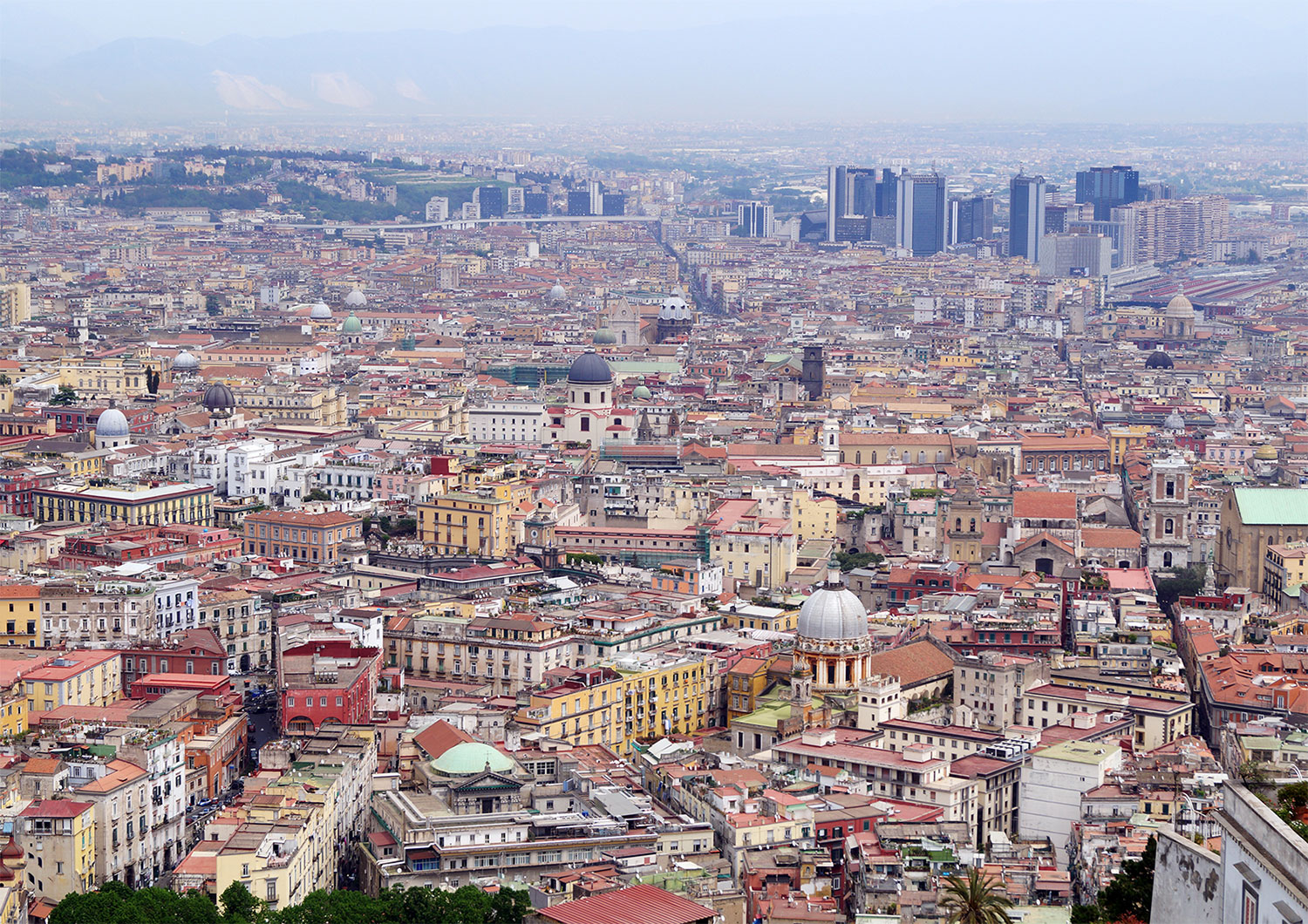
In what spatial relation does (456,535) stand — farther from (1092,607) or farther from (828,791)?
(828,791)

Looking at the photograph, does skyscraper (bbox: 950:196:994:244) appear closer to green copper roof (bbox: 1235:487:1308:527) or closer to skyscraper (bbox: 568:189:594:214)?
skyscraper (bbox: 568:189:594:214)

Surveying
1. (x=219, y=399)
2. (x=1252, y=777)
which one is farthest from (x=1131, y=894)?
(x=219, y=399)

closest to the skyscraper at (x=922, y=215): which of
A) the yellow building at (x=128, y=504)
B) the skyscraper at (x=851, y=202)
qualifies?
the skyscraper at (x=851, y=202)

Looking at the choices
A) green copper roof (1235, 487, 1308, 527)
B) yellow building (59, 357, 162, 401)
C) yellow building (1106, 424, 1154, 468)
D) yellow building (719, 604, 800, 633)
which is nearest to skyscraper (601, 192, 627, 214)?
yellow building (59, 357, 162, 401)

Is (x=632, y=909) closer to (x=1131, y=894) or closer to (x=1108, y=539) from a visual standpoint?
(x=1131, y=894)

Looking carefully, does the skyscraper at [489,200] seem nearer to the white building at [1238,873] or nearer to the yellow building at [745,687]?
the yellow building at [745,687]

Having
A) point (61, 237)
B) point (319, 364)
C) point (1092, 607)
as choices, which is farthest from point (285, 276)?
point (1092, 607)

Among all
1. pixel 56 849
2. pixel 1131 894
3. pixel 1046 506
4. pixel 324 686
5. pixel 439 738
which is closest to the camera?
pixel 1131 894
